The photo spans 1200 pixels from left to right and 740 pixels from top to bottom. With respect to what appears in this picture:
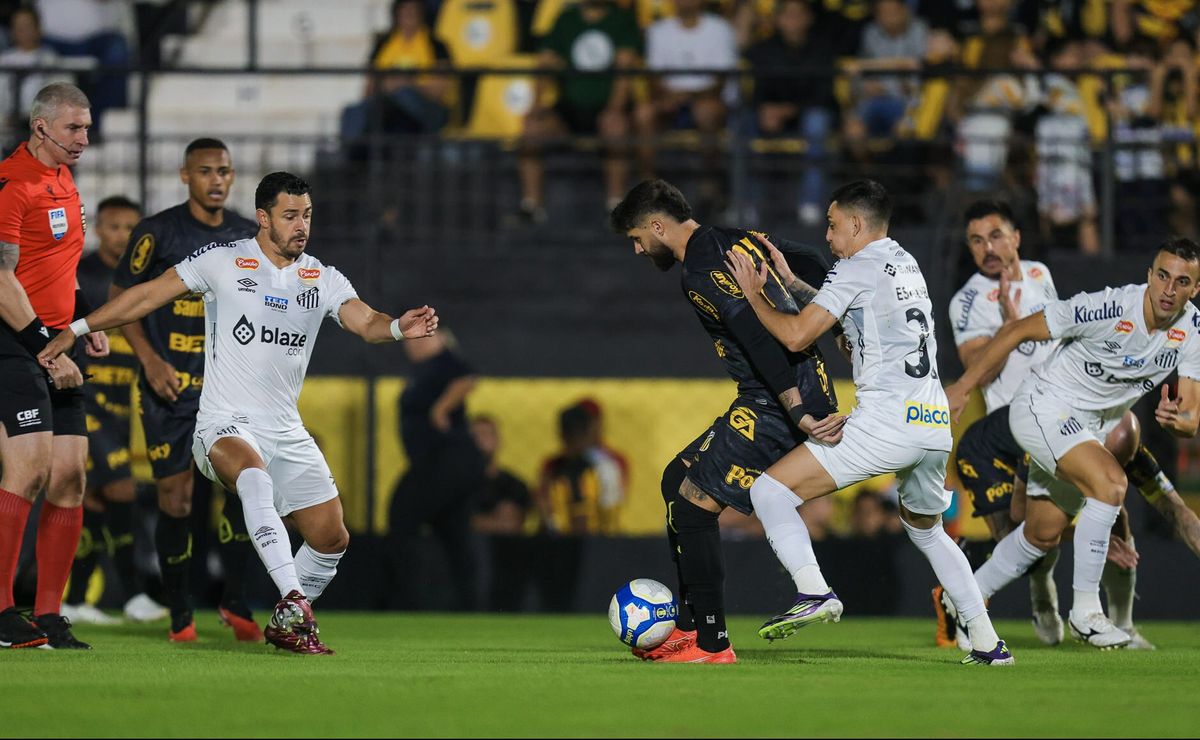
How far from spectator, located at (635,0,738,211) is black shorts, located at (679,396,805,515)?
6.12 meters

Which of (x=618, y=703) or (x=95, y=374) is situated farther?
(x=95, y=374)

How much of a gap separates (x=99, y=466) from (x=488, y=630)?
270cm

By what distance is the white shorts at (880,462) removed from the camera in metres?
7.40

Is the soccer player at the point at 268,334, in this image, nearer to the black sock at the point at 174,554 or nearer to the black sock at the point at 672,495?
the black sock at the point at 672,495

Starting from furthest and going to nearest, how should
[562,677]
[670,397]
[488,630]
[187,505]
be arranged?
[670,397] → [488,630] → [187,505] → [562,677]

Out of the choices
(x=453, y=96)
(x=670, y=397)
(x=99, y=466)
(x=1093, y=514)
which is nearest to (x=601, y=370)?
(x=670, y=397)

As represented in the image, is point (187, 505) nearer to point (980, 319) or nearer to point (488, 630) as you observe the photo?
point (488, 630)

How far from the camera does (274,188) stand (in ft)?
26.9

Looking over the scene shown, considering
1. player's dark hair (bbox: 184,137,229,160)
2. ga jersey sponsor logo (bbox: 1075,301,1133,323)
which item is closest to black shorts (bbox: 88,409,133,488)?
player's dark hair (bbox: 184,137,229,160)

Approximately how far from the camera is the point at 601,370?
13547 millimetres

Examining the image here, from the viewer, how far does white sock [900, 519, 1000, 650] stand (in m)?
7.50

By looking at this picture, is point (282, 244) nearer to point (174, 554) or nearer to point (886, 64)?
point (174, 554)

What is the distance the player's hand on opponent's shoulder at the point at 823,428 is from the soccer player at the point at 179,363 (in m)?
3.56

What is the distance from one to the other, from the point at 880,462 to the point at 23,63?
1072cm
